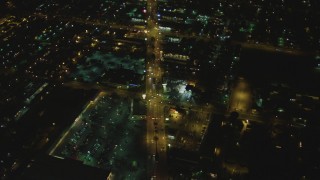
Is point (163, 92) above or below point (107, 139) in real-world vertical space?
above

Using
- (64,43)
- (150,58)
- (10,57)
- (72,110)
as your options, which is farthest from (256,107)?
(10,57)

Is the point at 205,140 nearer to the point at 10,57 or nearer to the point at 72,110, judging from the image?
the point at 72,110

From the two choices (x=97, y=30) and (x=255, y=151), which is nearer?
(x=255, y=151)

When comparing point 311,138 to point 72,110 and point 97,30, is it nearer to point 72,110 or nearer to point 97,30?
point 72,110

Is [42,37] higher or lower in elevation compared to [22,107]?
higher

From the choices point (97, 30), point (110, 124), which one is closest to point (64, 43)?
point (97, 30)

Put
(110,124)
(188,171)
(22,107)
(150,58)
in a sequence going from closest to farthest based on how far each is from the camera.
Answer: (188,171)
(110,124)
(22,107)
(150,58)

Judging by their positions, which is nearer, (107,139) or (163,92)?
(107,139)

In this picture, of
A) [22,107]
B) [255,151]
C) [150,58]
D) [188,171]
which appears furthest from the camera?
[150,58]
